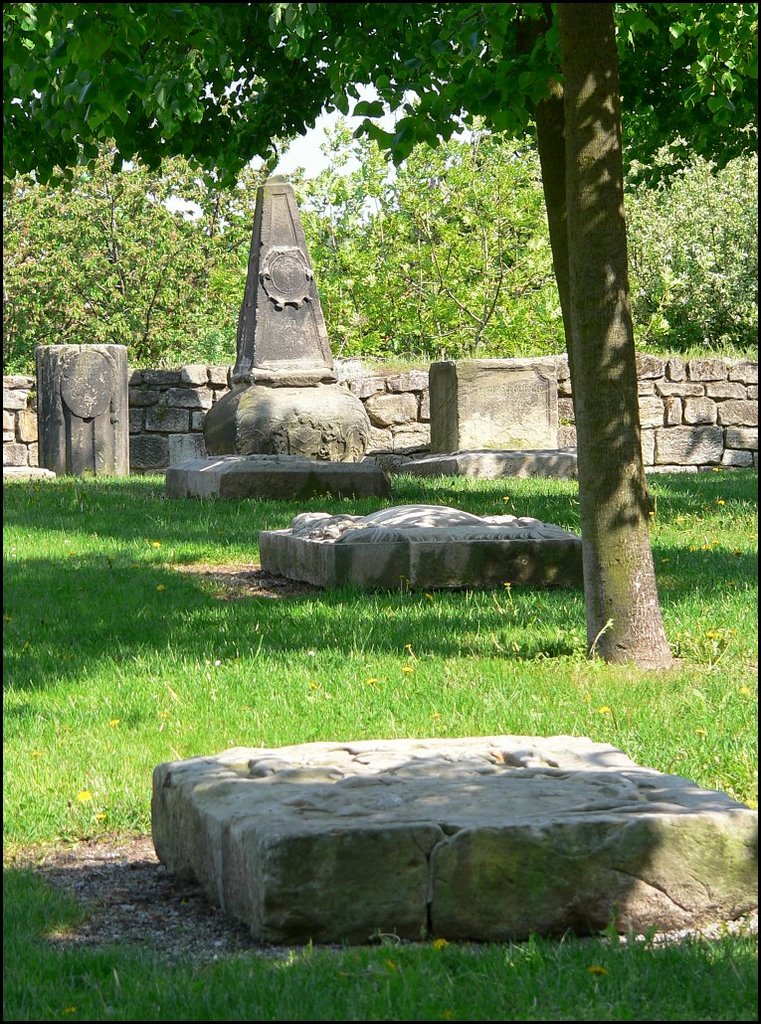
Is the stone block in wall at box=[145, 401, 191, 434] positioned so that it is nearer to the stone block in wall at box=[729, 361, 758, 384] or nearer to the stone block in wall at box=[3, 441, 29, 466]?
the stone block in wall at box=[3, 441, 29, 466]

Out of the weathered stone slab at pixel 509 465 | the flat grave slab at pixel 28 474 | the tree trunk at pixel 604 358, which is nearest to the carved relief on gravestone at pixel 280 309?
the weathered stone slab at pixel 509 465

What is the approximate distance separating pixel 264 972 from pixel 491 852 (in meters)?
0.59

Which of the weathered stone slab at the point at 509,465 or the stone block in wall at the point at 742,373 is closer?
the weathered stone slab at the point at 509,465

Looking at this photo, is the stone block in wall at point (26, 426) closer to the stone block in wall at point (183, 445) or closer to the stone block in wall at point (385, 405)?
the stone block in wall at point (183, 445)

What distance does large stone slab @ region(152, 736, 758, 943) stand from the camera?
319 cm

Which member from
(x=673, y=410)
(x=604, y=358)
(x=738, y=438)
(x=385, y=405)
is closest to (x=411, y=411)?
(x=385, y=405)

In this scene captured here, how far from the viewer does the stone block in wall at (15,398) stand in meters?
17.0

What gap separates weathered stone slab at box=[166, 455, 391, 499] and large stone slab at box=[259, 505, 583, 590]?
11.8 ft

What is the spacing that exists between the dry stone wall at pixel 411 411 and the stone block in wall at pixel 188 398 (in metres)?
0.01

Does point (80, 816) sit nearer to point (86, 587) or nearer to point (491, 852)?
point (491, 852)

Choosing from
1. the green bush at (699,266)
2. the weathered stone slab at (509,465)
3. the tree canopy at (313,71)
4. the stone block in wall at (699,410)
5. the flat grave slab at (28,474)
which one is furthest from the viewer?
the green bush at (699,266)

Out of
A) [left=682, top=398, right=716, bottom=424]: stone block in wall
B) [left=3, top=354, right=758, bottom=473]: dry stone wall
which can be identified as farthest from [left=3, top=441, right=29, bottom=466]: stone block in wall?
[left=682, top=398, right=716, bottom=424]: stone block in wall

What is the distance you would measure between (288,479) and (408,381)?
603 centimetres

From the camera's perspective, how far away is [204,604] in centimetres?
754
